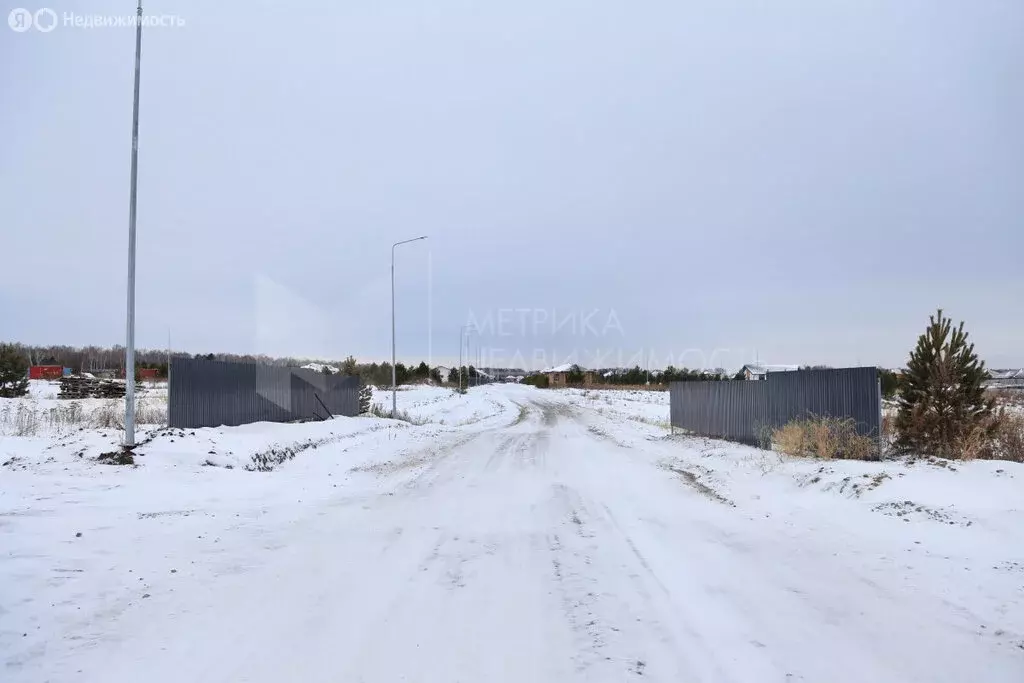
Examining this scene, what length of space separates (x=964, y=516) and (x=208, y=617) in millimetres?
8322

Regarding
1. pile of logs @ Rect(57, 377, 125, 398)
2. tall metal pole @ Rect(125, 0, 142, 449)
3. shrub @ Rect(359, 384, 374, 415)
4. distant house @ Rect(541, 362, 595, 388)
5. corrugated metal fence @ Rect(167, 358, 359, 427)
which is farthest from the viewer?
distant house @ Rect(541, 362, 595, 388)

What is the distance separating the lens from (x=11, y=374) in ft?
99.2

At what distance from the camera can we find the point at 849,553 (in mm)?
6156

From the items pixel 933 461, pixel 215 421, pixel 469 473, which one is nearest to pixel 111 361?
pixel 215 421

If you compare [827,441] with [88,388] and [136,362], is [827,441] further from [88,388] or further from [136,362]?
[136,362]

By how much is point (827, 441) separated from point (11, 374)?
38.4 metres

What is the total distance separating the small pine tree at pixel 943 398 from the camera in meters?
11.8

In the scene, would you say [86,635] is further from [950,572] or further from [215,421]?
[215,421]

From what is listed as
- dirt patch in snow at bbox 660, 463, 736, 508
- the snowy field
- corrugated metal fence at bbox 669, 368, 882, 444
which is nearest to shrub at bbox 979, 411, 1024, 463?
corrugated metal fence at bbox 669, 368, 882, 444

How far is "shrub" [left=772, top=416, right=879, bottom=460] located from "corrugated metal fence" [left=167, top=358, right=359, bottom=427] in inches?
574

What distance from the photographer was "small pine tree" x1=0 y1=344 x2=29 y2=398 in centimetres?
2988

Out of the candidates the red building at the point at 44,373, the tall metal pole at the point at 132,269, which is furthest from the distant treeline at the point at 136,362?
the tall metal pole at the point at 132,269

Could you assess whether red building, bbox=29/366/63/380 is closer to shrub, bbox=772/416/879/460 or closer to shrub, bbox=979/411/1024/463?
shrub, bbox=772/416/879/460

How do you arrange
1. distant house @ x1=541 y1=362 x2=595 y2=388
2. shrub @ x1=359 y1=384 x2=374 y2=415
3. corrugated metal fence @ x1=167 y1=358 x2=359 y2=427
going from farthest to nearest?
distant house @ x1=541 y1=362 x2=595 y2=388 < shrub @ x1=359 y1=384 x2=374 y2=415 < corrugated metal fence @ x1=167 y1=358 x2=359 y2=427
